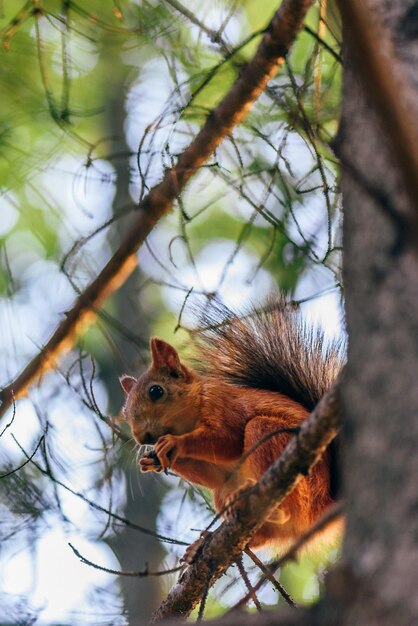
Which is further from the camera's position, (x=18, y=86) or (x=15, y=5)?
(x=15, y=5)

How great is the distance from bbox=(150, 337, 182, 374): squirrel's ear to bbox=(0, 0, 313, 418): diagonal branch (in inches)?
16.4

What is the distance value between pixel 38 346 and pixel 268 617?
1.21 meters

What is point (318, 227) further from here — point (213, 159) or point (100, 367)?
point (100, 367)

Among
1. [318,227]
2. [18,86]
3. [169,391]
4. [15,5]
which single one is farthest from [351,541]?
[15,5]

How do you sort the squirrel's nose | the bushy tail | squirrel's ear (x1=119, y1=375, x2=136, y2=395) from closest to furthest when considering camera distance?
the squirrel's nose
the bushy tail
squirrel's ear (x1=119, y1=375, x2=136, y2=395)

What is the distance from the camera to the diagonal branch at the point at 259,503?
123 centimetres

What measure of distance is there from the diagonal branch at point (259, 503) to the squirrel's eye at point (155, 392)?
623 millimetres

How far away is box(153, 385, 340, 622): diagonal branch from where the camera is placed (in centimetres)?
123

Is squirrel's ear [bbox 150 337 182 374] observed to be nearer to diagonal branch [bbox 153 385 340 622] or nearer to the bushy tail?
the bushy tail

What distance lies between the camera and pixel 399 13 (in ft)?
3.42

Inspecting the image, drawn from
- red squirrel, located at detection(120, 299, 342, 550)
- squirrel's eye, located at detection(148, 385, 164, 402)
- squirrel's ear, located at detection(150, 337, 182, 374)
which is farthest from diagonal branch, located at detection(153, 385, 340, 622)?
squirrel's ear, located at detection(150, 337, 182, 374)

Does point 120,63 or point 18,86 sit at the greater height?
point 120,63

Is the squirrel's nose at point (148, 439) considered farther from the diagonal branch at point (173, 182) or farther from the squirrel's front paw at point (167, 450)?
the diagonal branch at point (173, 182)

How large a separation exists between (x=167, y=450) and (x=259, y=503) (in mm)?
649
